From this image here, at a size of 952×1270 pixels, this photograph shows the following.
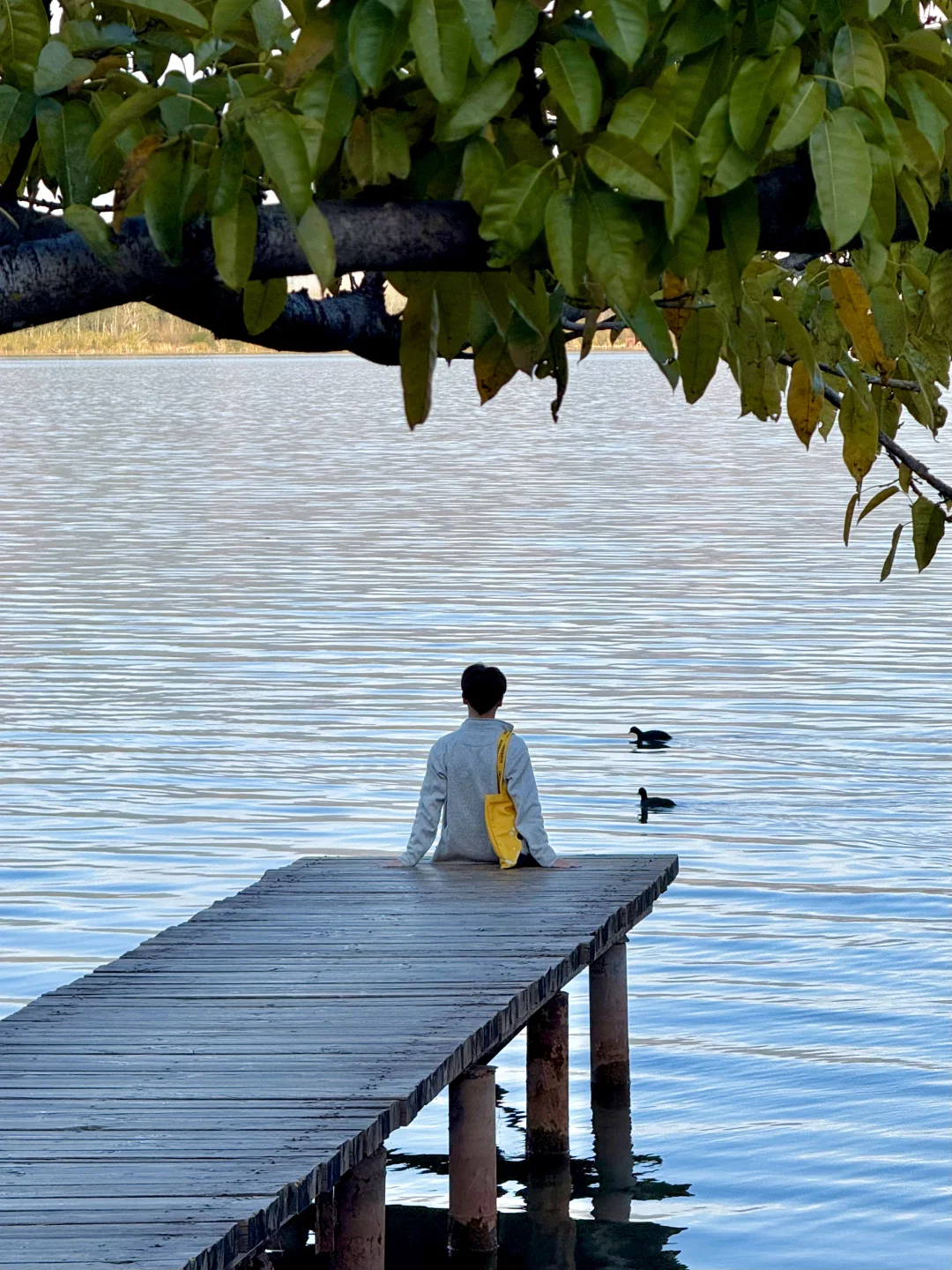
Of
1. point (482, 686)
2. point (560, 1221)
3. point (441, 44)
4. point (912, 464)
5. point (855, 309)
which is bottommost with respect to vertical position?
point (560, 1221)

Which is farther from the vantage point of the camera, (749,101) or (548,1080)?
(548,1080)

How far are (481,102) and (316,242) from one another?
34 centimetres

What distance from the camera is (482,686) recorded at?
10.7 metres

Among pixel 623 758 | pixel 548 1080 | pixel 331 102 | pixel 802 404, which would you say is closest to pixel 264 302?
pixel 331 102

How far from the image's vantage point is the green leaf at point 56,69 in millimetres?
3238

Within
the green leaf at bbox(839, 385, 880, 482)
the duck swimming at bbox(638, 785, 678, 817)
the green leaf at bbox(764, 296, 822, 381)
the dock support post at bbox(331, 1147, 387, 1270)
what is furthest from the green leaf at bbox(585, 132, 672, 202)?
the duck swimming at bbox(638, 785, 678, 817)

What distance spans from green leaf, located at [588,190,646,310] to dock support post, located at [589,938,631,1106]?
8.43 metres

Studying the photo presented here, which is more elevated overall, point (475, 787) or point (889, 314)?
point (889, 314)

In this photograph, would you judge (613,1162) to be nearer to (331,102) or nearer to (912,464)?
(912,464)

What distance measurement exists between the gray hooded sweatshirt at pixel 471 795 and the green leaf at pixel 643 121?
750 centimetres

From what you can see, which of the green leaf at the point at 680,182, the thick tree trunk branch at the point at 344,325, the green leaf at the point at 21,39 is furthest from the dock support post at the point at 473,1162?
the green leaf at the point at 680,182

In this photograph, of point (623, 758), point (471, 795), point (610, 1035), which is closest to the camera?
point (471, 795)

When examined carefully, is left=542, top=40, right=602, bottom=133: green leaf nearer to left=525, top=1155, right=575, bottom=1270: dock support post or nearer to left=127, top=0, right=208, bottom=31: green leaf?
left=127, top=0, right=208, bottom=31: green leaf

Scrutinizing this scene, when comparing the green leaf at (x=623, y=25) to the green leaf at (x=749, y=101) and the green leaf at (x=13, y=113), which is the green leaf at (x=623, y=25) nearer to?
the green leaf at (x=749, y=101)
